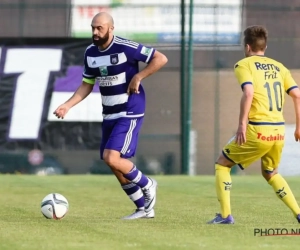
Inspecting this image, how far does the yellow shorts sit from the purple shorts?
3.51 ft

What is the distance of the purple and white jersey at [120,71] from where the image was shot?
9.15 m

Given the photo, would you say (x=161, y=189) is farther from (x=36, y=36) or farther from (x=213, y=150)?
(x=36, y=36)

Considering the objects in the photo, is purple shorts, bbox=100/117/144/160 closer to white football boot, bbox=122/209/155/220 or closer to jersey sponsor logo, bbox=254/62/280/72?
white football boot, bbox=122/209/155/220

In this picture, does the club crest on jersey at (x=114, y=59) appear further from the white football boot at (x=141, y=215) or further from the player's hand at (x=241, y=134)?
the player's hand at (x=241, y=134)

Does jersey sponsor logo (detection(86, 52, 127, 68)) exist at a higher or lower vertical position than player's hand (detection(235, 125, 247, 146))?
higher

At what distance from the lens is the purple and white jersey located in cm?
915

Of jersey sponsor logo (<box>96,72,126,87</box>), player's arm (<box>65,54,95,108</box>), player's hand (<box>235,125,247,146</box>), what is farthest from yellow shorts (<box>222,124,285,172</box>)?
player's arm (<box>65,54,95,108</box>)

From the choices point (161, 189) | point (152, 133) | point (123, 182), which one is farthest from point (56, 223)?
point (152, 133)

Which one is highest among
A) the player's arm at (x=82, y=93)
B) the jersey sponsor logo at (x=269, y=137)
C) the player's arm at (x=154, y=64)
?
the player's arm at (x=154, y=64)

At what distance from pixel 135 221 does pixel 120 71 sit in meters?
1.51

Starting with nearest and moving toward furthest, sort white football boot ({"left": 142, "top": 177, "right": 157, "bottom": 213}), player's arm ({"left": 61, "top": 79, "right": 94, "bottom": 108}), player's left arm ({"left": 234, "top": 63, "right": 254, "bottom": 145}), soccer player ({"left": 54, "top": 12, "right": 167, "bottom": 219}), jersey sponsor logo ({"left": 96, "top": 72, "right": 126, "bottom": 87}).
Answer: player's left arm ({"left": 234, "top": 63, "right": 254, "bottom": 145}) < soccer player ({"left": 54, "top": 12, "right": 167, "bottom": 219}) < jersey sponsor logo ({"left": 96, "top": 72, "right": 126, "bottom": 87}) < white football boot ({"left": 142, "top": 177, "right": 157, "bottom": 213}) < player's arm ({"left": 61, "top": 79, "right": 94, "bottom": 108})

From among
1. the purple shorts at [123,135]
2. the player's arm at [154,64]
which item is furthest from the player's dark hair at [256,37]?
the purple shorts at [123,135]

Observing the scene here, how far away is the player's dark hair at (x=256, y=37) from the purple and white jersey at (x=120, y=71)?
1.17m

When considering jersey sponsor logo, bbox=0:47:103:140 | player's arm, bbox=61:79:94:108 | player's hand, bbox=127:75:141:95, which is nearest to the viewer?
player's hand, bbox=127:75:141:95
